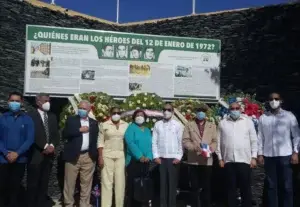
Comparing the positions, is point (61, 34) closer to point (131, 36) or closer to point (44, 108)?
point (131, 36)

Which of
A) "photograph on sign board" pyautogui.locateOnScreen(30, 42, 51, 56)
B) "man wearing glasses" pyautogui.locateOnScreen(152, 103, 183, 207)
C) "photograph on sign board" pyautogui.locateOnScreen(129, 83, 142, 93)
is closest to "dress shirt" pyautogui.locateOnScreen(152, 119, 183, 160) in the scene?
"man wearing glasses" pyautogui.locateOnScreen(152, 103, 183, 207)

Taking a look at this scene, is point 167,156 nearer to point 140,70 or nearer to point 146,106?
point 146,106

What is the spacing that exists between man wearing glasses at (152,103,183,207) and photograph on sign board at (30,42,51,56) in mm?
2991

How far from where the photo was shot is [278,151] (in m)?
6.16

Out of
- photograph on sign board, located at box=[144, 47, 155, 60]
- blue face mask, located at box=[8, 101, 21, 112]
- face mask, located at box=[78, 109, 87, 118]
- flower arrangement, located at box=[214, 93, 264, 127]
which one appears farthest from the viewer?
photograph on sign board, located at box=[144, 47, 155, 60]

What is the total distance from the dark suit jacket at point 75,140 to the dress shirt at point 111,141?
0.46ft

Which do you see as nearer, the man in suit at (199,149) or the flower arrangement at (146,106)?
the man in suit at (199,149)

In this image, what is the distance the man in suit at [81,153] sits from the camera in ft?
20.9

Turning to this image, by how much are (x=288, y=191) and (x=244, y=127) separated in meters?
1.10

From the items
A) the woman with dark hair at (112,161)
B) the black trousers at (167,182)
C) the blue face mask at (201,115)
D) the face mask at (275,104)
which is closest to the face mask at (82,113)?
the woman with dark hair at (112,161)

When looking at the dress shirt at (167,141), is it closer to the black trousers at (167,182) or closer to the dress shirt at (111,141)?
the black trousers at (167,182)

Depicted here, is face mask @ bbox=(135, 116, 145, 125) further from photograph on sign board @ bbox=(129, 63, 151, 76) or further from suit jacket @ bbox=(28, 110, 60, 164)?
photograph on sign board @ bbox=(129, 63, 151, 76)

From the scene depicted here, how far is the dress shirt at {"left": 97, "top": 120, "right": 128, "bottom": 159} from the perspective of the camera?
6574mm

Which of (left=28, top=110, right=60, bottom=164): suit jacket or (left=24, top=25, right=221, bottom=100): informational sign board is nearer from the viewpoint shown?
(left=28, top=110, right=60, bottom=164): suit jacket
